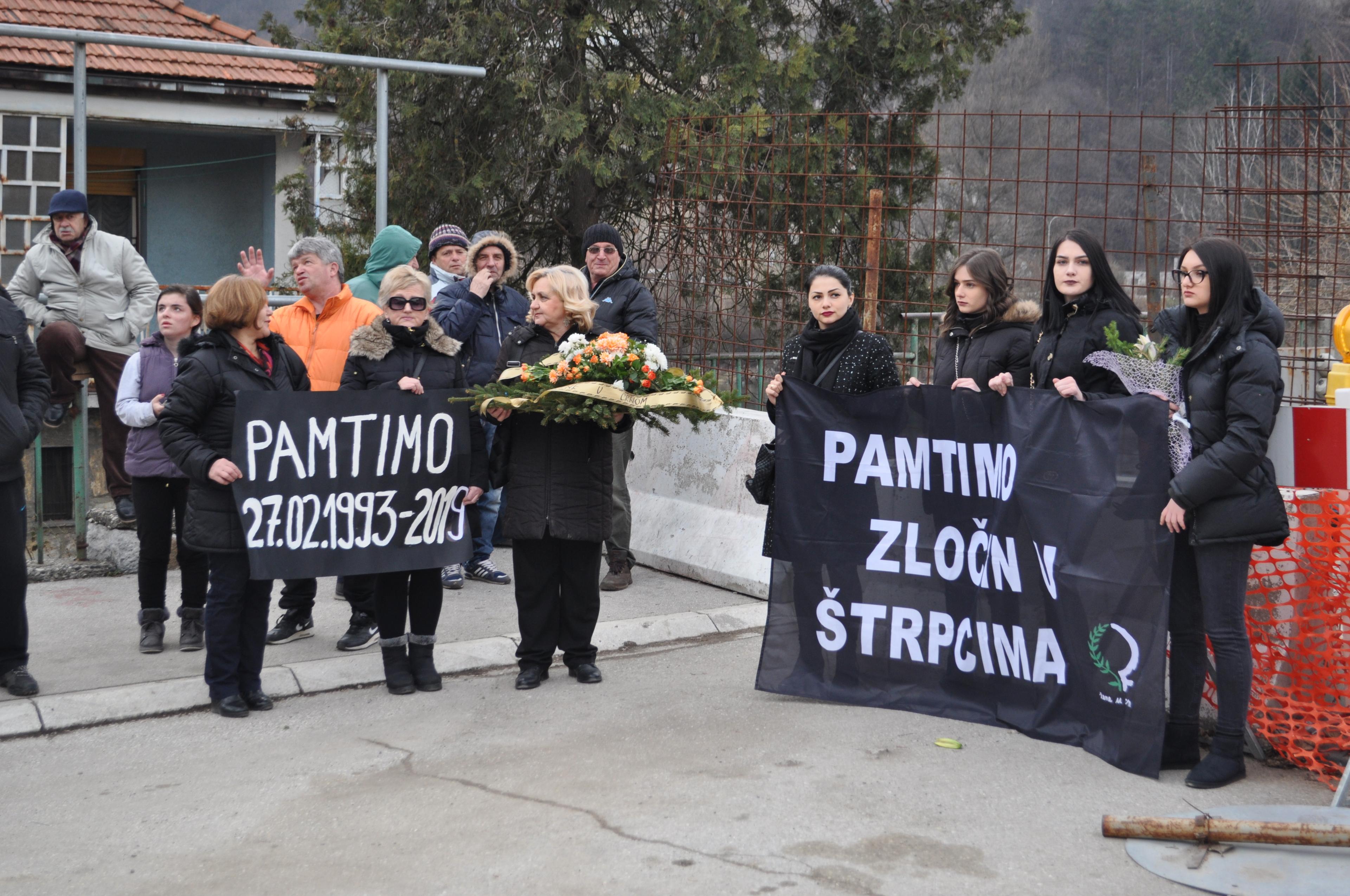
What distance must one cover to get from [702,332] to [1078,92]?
146ft

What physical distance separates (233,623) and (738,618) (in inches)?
120

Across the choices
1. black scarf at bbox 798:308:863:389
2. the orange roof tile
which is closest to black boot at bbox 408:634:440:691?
black scarf at bbox 798:308:863:389

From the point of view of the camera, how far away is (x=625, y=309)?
7.92 metres

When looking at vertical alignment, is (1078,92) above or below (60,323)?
above

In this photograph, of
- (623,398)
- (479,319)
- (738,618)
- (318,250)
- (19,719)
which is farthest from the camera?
(479,319)

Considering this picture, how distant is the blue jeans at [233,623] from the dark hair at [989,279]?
347 cm

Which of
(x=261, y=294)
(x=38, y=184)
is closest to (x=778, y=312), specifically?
(x=261, y=294)

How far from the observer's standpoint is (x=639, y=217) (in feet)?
47.7

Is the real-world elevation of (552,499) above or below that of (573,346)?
below

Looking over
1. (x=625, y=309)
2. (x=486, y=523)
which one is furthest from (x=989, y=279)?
(x=486, y=523)

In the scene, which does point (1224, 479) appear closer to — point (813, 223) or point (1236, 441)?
point (1236, 441)

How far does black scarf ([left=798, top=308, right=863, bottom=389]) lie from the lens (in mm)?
6125

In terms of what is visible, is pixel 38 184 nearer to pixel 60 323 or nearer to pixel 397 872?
pixel 60 323

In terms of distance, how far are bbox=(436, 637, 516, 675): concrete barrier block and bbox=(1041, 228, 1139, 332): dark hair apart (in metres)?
3.22
